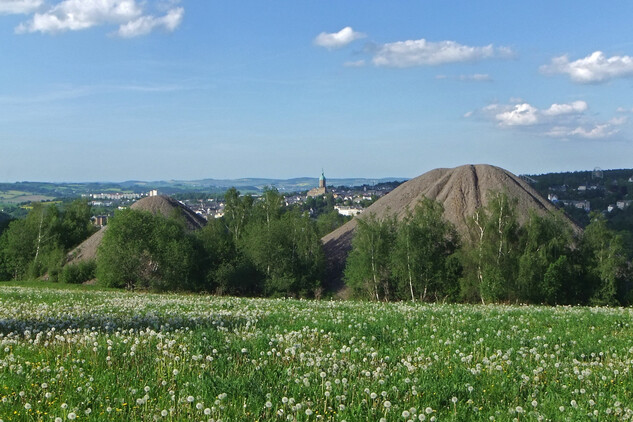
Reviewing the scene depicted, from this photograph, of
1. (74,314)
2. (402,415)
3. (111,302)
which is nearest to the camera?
(402,415)

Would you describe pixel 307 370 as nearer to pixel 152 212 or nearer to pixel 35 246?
pixel 152 212

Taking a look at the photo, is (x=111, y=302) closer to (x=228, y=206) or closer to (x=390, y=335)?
(x=390, y=335)

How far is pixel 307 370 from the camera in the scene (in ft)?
35.7

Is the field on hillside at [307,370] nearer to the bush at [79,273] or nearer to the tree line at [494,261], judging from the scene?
the tree line at [494,261]

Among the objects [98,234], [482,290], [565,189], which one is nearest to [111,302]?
[482,290]

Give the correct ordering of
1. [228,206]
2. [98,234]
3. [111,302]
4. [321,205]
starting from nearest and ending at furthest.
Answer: [111,302] < [228,206] < [98,234] < [321,205]

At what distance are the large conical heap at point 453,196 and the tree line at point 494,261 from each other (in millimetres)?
6428

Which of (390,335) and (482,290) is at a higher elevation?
(390,335)

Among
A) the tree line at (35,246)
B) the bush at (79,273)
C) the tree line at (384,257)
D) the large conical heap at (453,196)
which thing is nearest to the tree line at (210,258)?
the tree line at (384,257)

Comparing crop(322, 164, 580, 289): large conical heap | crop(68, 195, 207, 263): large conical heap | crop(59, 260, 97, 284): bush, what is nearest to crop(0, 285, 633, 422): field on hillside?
crop(322, 164, 580, 289): large conical heap

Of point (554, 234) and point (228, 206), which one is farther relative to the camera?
point (228, 206)

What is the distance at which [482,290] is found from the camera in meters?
44.7

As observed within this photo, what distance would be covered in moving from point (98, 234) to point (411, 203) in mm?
41187

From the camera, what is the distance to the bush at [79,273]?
218 ft
